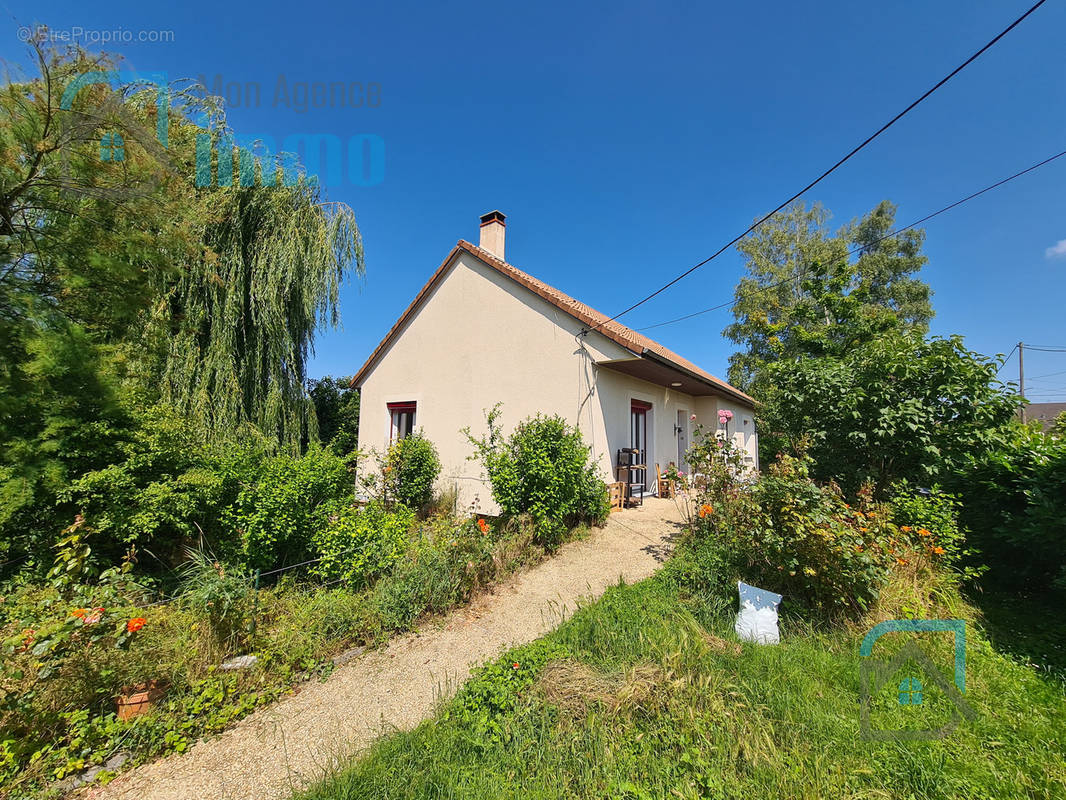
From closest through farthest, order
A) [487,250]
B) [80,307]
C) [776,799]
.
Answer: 1. [776,799]
2. [80,307]
3. [487,250]

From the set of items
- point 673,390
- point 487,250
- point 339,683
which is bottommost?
point 339,683

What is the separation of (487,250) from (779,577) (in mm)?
9553

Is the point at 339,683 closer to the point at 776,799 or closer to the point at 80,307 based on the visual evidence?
the point at 776,799

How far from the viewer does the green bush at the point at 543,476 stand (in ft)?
20.0

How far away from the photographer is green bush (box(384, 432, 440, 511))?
886cm

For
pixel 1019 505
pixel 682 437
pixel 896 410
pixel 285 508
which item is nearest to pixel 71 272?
pixel 285 508

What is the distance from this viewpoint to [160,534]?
206 inches

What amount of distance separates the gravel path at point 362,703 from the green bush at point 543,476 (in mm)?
897

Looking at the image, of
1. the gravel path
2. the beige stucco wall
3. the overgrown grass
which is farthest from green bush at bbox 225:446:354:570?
the beige stucco wall

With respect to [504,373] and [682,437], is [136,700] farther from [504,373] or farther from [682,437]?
[682,437]

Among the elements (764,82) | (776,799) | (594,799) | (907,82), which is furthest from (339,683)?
(764,82)

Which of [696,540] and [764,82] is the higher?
[764,82]

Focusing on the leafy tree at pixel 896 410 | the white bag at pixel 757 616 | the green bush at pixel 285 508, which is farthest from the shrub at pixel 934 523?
the green bush at pixel 285 508

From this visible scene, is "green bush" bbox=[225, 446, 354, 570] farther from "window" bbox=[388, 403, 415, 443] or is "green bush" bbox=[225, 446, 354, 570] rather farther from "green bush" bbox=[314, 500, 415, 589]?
"window" bbox=[388, 403, 415, 443]
